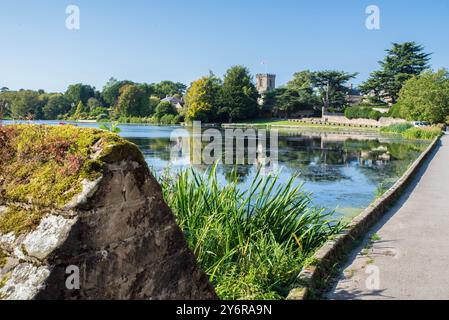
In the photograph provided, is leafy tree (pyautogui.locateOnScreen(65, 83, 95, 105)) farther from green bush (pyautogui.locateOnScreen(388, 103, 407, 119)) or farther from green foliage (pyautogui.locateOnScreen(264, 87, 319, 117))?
green bush (pyautogui.locateOnScreen(388, 103, 407, 119))

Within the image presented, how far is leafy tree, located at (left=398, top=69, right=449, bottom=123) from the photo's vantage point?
44.2 m

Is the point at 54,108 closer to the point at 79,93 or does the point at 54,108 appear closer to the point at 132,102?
the point at 132,102

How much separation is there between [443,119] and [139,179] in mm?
52132

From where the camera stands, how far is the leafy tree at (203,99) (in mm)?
76812

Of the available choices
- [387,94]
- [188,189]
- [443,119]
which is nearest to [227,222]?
[188,189]

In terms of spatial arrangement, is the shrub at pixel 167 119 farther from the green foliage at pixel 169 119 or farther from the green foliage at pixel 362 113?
the green foliage at pixel 362 113

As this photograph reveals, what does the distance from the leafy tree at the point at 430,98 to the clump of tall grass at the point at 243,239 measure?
4365 centimetres

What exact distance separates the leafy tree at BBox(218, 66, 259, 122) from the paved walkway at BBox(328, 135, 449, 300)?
72.9 metres

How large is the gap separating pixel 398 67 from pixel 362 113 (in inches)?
368

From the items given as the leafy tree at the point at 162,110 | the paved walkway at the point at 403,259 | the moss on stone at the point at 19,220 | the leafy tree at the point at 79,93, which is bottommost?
the paved walkway at the point at 403,259

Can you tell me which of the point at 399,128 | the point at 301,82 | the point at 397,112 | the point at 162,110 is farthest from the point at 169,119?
the point at 399,128

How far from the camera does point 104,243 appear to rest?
6.89 feet

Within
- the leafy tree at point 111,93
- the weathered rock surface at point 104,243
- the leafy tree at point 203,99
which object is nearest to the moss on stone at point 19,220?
the weathered rock surface at point 104,243
